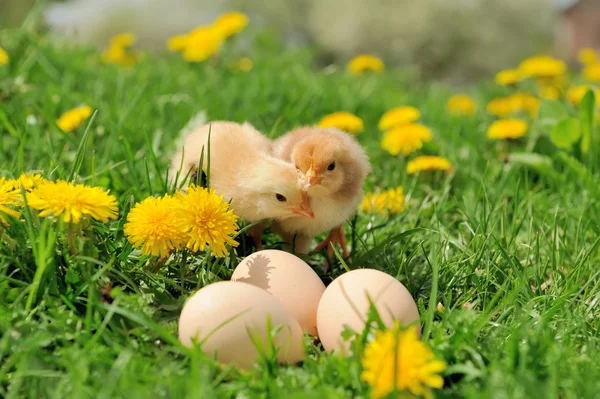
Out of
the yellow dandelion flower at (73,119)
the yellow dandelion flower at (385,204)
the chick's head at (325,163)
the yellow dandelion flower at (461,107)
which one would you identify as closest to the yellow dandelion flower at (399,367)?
the chick's head at (325,163)

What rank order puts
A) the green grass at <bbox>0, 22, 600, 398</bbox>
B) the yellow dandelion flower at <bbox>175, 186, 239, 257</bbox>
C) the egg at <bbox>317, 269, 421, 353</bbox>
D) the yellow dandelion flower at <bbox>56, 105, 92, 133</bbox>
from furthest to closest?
1. the yellow dandelion flower at <bbox>56, 105, 92, 133</bbox>
2. the yellow dandelion flower at <bbox>175, 186, 239, 257</bbox>
3. the egg at <bbox>317, 269, 421, 353</bbox>
4. the green grass at <bbox>0, 22, 600, 398</bbox>

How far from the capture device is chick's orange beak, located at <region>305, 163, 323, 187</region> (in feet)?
5.97

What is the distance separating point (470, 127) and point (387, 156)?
0.94 meters

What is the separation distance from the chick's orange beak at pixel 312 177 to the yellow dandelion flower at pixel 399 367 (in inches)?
24.1

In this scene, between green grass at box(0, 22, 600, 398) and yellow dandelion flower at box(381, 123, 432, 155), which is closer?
green grass at box(0, 22, 600, 398)

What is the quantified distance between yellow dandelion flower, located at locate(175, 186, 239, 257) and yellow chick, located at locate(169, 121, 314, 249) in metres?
Answer: 0.17

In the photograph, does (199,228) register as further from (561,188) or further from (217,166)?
(561,188)

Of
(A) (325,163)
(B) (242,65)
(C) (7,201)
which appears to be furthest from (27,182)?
(B) (242,65)

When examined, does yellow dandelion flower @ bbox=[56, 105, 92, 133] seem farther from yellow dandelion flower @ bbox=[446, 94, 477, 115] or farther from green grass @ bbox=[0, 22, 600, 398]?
yellow dandelion flower @ bbox=[446, 94, 477, 115]

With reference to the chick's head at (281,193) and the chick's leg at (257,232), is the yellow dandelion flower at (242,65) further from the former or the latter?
the chick's head at (281,193)

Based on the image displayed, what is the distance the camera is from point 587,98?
290 centimetres

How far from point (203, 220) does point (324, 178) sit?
41 cm

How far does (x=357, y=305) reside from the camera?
4.98 feet

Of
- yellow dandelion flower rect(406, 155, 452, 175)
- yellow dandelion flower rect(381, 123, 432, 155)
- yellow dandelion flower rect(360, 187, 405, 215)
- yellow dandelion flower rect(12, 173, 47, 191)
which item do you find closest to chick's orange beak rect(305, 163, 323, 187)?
yellow dandelion flower rect(360, 187, 405, 215)
